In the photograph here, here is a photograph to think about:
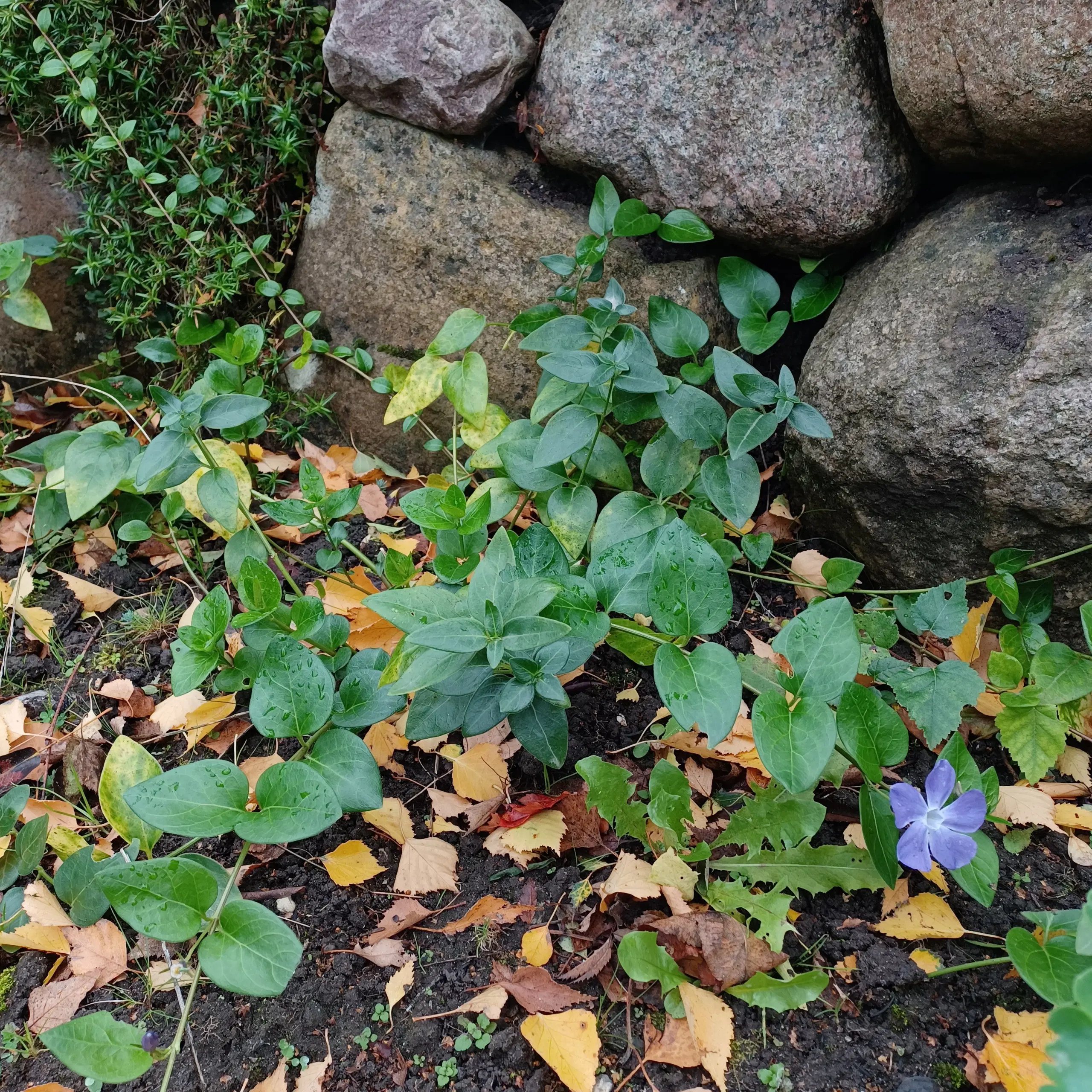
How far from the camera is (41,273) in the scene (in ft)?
9.92

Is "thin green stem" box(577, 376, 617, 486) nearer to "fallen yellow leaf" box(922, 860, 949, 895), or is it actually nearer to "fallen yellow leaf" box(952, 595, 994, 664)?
"fallen yellow leaf" box(952, 595, 994, 664)

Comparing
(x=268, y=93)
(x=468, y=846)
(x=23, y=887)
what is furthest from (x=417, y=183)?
(x=23, y=887)

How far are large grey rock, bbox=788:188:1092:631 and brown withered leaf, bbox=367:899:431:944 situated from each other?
58.9 inches

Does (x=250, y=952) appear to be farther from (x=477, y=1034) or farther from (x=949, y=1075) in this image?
(x=949, y=1075)

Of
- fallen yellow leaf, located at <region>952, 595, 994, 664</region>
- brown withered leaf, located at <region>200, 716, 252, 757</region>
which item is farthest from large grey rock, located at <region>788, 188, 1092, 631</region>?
brown withered leaf, located at <region>200, 716, 252, 757</region>

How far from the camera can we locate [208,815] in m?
1.62

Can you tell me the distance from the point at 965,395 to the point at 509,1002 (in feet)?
5.60

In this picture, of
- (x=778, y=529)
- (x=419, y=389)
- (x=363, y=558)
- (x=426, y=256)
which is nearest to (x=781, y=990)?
(x=778, y=529)

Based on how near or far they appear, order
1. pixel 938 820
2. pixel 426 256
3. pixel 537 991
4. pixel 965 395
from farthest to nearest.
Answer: pixel 426 256 → pixel 965 395 → pixel 537 991 → pixel 938 820

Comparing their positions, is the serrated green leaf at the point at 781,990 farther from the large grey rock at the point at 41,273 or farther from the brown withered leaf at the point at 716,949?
the large grey rock at the point at 41,273

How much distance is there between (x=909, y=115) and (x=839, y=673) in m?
1.51

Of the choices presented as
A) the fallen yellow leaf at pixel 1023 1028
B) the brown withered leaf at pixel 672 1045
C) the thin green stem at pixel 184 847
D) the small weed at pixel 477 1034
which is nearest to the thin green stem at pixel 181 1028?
the thin green stem at pixel 184 847

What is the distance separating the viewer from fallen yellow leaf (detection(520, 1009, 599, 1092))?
1.52 m

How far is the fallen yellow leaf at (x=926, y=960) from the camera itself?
1.65m
